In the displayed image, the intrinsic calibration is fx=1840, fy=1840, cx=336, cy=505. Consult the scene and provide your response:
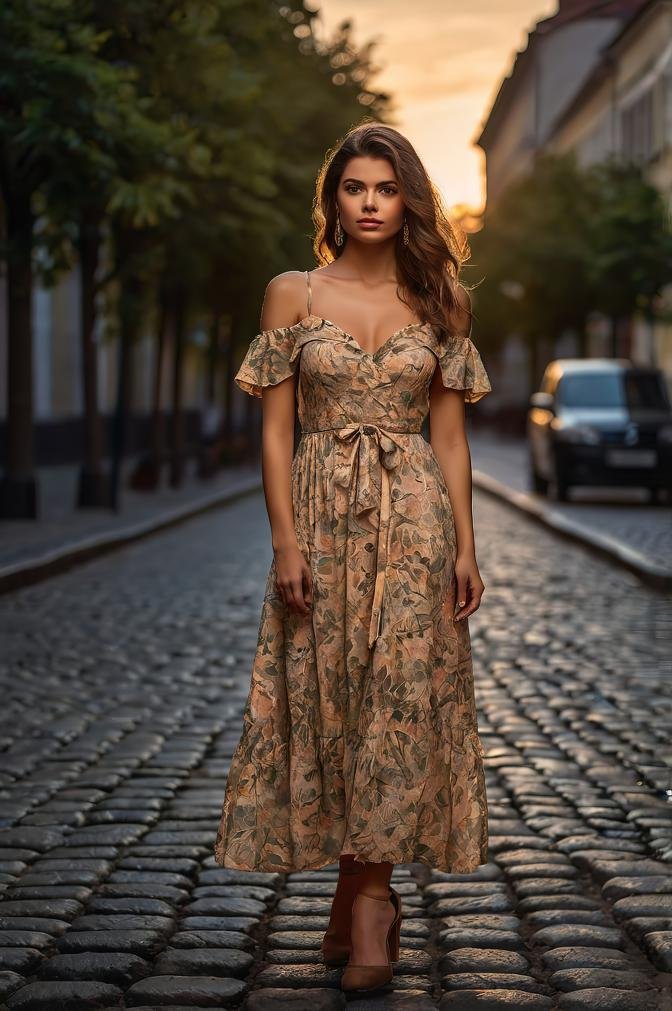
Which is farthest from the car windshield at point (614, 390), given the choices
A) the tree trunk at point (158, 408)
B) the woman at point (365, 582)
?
the woman at point (365, 582)

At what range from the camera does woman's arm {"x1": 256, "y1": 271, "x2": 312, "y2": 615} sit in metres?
3.92

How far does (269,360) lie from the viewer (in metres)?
4.03

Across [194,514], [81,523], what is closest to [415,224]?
[81,523]

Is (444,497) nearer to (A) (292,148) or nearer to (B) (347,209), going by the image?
(B) (347,209)

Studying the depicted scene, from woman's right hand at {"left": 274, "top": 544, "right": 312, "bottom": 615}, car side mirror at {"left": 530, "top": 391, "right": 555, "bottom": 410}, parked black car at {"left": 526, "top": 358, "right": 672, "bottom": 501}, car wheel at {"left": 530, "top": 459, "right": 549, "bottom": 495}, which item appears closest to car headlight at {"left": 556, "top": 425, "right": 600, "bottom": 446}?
parked black car at {"left": 526, "top": 358, "right": 672, "bottom": 501}

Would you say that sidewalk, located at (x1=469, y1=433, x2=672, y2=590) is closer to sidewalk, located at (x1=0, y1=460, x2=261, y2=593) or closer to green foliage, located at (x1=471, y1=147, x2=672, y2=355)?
green foliage, located at (x1=471, y1=147, x2=672, y2=355)

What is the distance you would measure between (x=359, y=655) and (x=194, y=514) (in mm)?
18394

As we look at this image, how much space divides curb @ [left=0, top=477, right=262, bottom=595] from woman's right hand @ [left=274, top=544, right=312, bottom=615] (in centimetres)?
887

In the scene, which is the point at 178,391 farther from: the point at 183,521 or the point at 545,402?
the point at 183,521

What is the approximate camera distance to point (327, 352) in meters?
3.97

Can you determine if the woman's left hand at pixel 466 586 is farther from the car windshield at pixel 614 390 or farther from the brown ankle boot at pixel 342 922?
the car windshield at pixel 614 390

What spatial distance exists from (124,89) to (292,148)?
1333cm

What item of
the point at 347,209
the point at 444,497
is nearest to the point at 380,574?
the point at 444,497

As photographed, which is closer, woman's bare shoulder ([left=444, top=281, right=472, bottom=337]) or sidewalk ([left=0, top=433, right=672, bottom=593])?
woman's bare shoulder ([left=444, top=281, right=472, bottom=337])
